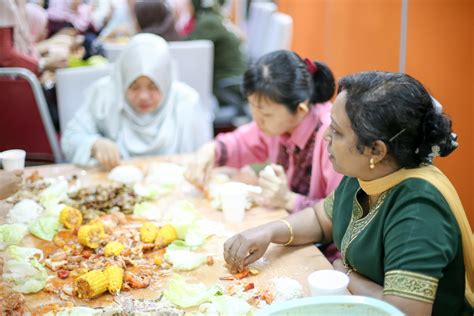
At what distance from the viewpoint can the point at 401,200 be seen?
1.57m

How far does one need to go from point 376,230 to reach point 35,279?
3.38ft

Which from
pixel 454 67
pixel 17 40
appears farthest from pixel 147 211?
pixel 454 67

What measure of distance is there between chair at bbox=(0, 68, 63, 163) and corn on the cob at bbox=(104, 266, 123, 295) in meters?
0.80

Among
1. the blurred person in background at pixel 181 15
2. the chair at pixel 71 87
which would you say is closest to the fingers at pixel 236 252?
the chair at pixel 71 87

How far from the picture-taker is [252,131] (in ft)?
9.39

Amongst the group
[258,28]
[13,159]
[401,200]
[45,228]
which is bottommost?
[258,28]

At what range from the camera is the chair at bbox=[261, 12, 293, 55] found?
5.09m

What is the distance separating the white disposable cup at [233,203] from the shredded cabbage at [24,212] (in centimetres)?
73

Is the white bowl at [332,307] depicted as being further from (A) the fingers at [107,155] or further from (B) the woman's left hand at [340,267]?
(A) the fingers at [107,155]

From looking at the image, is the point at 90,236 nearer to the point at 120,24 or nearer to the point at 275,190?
the point at 275,190

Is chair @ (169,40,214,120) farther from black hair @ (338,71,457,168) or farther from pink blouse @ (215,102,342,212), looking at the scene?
black hair @ (338,71,457,168)

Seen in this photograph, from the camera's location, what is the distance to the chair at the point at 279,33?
16.7ft

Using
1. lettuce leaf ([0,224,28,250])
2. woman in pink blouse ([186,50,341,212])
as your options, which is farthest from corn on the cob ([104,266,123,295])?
woman in pink blouse ([186,50,341,212])

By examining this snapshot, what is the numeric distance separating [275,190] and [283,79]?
0.47m
